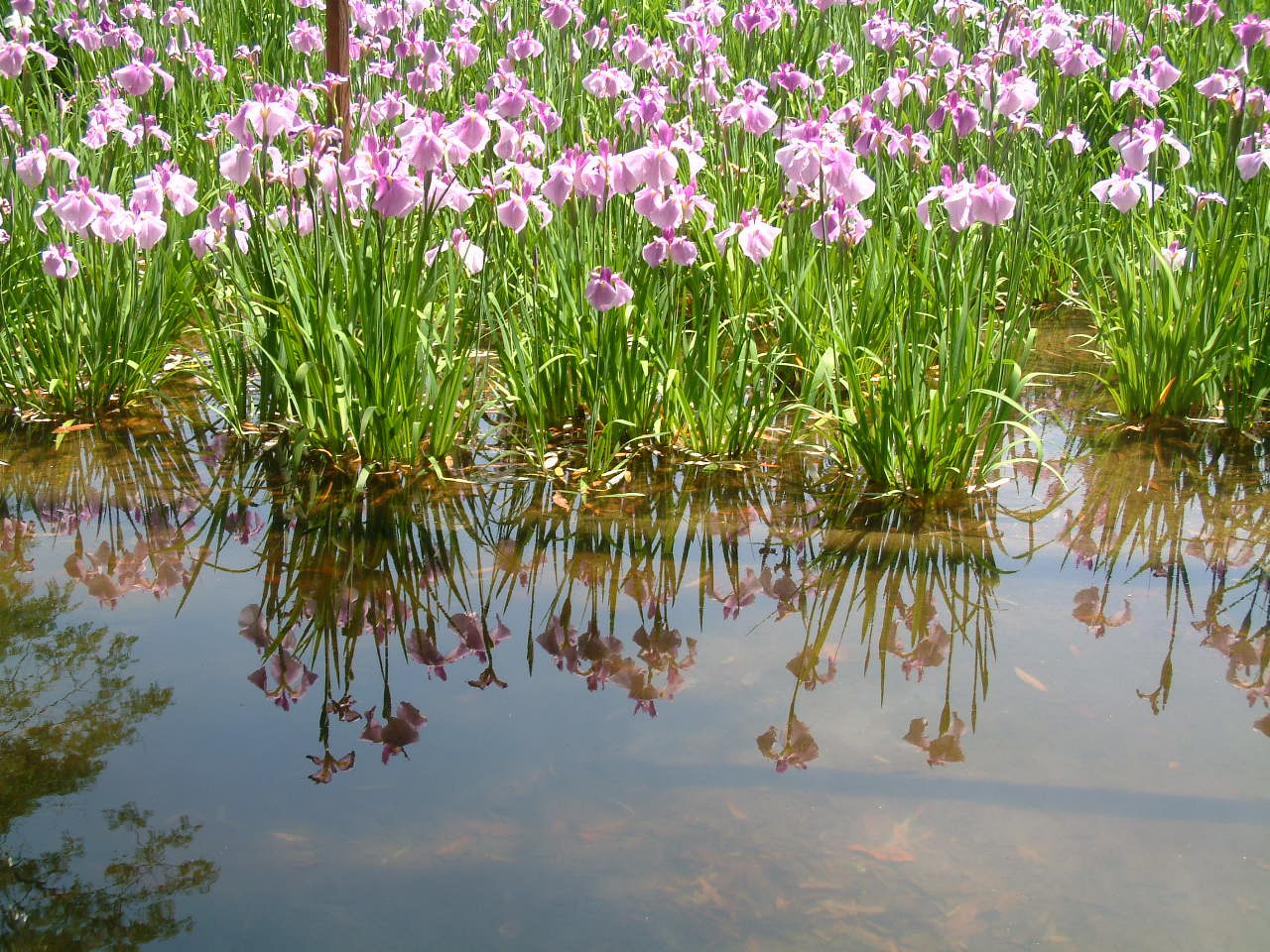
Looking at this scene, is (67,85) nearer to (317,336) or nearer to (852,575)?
(317,336)

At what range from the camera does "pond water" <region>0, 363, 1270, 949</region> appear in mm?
1529

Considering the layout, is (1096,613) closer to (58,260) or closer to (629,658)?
(629,658)

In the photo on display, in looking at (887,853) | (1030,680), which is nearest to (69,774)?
(887,853)

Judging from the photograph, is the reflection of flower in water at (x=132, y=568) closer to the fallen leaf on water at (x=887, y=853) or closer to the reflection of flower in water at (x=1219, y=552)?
the fallen leaf on water at (x=887, y=853)

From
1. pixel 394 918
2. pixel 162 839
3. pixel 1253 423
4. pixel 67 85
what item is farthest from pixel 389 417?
pixel 67 85

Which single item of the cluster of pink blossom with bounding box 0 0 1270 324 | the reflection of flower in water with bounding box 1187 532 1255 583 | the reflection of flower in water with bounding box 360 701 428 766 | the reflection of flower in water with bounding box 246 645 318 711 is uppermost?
the cluster of pink blossom with bounding box 0 0 1270 324

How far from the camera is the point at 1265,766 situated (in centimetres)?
181

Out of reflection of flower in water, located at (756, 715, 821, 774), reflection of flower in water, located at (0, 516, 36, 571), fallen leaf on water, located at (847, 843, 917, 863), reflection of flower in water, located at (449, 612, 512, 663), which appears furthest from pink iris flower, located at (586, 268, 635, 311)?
fallen leaf on water, located at (847, 843, 917, 863)

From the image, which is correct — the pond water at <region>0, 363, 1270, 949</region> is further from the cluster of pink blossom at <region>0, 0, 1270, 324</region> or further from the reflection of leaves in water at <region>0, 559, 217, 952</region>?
the cluster of pink blossom at <region>0, 0, 1270, 324</region>

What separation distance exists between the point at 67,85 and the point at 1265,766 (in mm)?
6925

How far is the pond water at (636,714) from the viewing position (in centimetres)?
153

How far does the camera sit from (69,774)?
5.87 feet

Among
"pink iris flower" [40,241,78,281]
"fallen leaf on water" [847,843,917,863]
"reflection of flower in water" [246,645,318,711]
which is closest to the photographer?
"fallen leaf on water" [847,843,917,863]

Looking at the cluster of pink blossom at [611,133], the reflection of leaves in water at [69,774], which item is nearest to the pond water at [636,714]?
the reflection of leaves in water at [69,774]
